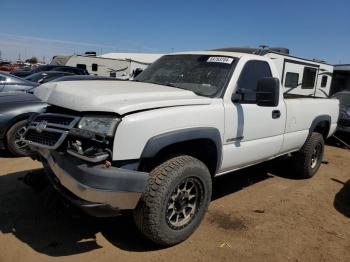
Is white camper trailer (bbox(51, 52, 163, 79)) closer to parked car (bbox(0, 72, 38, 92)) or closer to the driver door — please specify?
parked car (bbox(0, 72, 38, 92))

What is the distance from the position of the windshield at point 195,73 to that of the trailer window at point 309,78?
10.5 meters

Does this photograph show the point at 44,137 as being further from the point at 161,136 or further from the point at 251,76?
the point at 251,76

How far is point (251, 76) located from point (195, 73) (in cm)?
70

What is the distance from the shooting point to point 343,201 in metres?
5.44

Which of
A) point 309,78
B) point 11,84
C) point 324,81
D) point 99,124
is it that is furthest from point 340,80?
point 99,124

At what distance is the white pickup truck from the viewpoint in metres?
3.06

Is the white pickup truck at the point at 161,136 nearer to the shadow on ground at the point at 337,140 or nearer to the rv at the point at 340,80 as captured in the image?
the shadow on ground at the point at 337,140

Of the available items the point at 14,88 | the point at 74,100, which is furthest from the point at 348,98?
the point at 74,100

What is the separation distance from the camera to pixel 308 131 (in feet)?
19.5

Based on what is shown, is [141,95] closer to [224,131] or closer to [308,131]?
[224,131]

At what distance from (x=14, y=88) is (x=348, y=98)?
9.57 meters

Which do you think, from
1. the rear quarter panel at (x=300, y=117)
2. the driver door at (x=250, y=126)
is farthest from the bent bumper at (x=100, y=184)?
the rear quarter panel at (x=300, y=117)

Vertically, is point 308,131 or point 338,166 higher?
point 308,131

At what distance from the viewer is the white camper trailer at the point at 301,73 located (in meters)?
12.3
